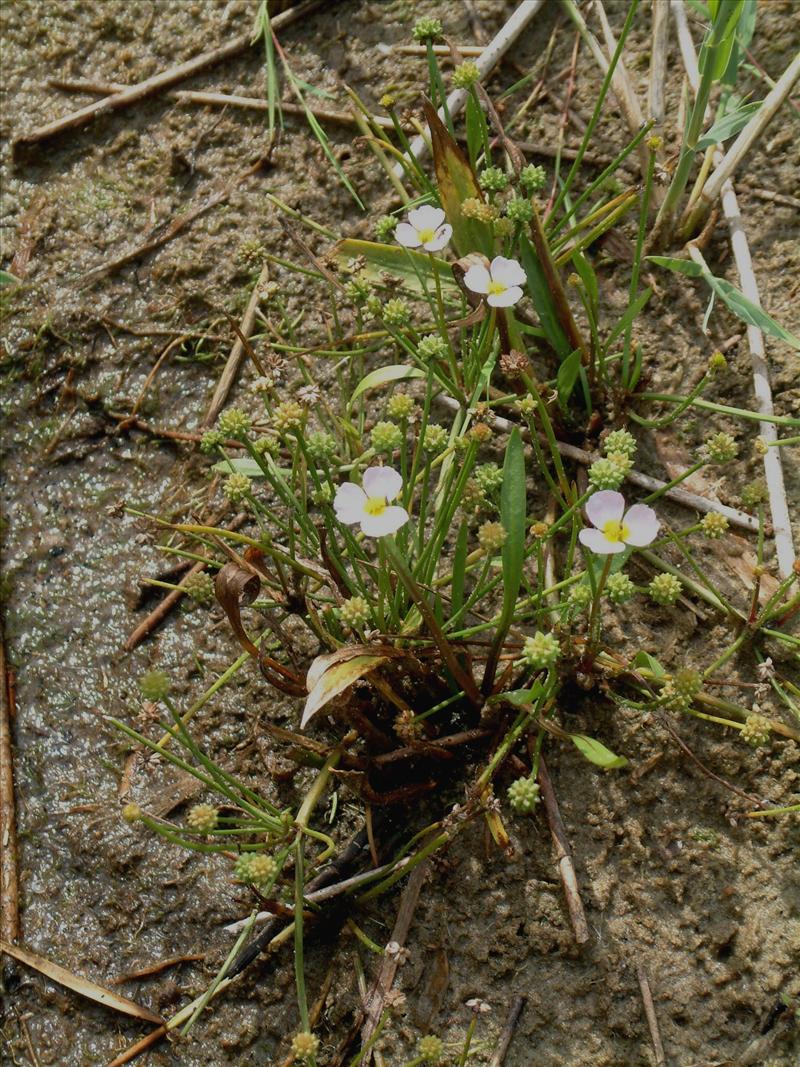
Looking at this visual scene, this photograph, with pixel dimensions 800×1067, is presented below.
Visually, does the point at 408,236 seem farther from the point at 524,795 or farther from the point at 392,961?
the point at 392,961

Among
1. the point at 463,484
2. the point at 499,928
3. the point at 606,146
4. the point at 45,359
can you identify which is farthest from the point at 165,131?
the point at 499,928

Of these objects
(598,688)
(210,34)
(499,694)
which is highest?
(210,34)

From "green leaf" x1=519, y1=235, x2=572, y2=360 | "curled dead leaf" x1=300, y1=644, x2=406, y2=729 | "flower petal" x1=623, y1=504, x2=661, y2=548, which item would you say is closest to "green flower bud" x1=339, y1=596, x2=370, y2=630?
"curled dead leaf" x1=300, y1=644, x2=406, y2=729

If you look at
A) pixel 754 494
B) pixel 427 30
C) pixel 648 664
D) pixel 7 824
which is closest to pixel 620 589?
pixel 648 664

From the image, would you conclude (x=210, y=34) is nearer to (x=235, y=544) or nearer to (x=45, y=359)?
(x=45, y=359)

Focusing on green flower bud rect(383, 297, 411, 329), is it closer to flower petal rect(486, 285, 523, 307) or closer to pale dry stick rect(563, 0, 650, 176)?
flower petal rect(486, 285, 523, 307)
